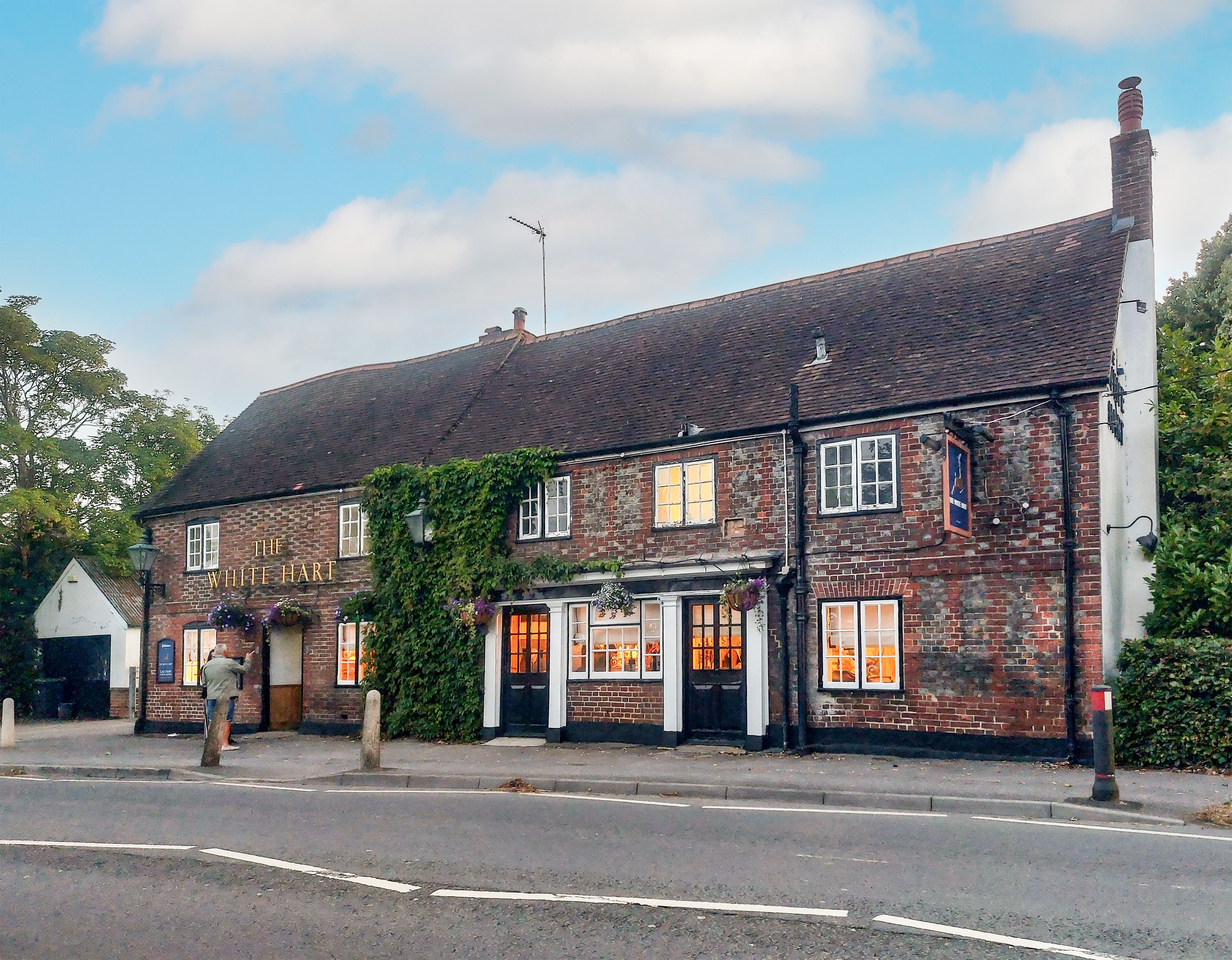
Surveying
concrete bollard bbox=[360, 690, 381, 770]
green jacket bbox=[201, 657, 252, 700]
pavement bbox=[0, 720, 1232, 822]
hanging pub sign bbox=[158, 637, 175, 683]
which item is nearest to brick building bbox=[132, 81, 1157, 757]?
pavement bbox=[0, 720, 1232, 822]

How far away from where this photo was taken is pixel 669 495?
761 inches

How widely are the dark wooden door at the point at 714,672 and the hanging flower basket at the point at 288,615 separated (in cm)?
940

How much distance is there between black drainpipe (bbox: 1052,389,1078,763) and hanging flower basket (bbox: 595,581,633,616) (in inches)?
271

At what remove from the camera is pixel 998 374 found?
16.5 meters

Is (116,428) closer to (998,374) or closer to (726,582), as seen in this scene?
(726,582)

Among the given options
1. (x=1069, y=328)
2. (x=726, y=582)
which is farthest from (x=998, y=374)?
(x=726, y=582)

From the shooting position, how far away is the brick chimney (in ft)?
59.6

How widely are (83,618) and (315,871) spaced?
99.2ft

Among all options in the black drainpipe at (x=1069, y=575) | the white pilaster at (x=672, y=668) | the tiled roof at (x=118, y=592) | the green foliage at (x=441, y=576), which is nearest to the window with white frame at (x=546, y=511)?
the green foliage at (x=441, y=576)

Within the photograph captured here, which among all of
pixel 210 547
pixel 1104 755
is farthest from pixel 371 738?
pixel 210 547

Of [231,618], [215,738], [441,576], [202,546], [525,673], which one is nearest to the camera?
[215,738]

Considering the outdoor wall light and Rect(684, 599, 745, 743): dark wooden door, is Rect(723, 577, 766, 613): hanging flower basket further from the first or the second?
the outdoor wall light

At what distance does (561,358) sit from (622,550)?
21.7 ft

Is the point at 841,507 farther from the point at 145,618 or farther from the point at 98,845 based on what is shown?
the point at 145,618
